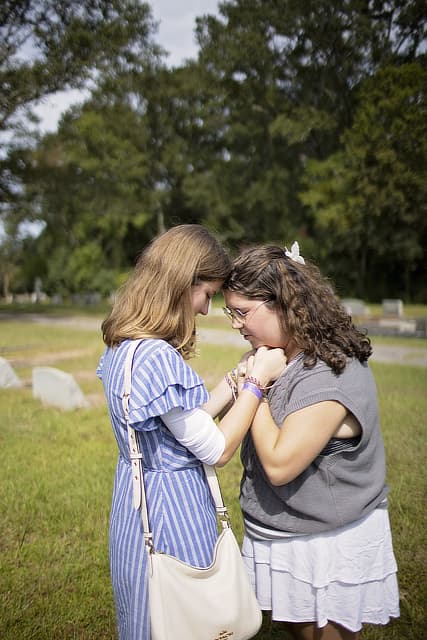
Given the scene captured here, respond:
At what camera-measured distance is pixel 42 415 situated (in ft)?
24.6

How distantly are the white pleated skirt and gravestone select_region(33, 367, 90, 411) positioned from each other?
630 centimetres

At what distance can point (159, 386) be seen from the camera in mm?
1697

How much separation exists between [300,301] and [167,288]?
0.49 meters

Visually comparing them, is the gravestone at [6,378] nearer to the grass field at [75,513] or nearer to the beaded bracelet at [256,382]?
the grass field at [75,513]

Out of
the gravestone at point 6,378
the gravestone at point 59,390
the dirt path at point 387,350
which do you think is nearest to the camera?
the gravestone at point 59,390

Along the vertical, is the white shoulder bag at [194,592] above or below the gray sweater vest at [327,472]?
below

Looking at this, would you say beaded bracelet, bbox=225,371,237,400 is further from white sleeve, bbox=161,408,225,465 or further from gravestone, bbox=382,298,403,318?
gravestone, bbox=382,298,403,318

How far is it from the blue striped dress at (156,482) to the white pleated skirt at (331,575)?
11.0 inches

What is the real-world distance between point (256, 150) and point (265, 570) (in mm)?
33051

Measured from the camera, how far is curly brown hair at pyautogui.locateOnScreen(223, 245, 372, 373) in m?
1.91

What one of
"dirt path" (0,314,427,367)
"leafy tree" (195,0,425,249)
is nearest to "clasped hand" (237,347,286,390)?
"dirt path" (0,314,427,367)

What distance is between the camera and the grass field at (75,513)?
3188 millimetres

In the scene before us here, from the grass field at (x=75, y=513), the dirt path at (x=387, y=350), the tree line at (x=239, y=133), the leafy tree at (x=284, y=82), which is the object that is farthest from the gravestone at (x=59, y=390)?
the leafy tree at (x=284, y=82)

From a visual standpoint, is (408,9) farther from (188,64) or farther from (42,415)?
(42,415)
